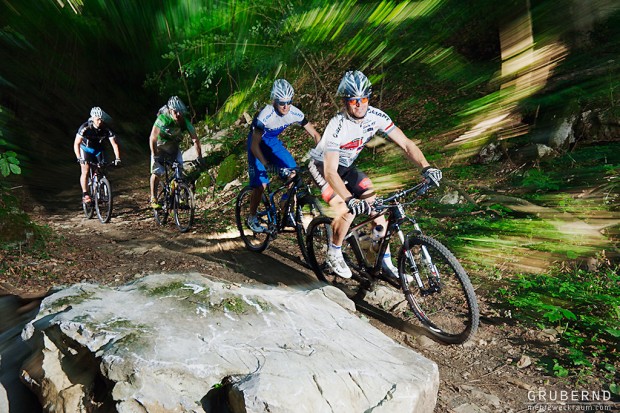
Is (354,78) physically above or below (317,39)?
below

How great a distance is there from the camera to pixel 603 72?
28.8 feet

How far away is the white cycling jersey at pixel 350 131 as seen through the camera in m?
4.71

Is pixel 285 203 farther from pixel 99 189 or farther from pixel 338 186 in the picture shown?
pixel 99 189

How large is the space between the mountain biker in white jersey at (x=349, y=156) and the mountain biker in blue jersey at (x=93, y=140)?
5601 mm

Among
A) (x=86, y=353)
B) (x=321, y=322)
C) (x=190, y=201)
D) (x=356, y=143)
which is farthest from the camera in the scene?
(x=190, y=201)

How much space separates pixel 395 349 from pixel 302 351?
2.55 feet

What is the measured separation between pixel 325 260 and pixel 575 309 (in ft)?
8.97

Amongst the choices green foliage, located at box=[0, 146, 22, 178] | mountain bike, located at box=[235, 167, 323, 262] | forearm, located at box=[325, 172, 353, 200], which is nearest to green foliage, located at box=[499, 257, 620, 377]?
forearm, located at box=[325, 172, 353, 200]

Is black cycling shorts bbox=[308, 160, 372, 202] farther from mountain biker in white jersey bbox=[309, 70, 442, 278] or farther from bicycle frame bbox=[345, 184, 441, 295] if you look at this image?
bicycle frame bbox=[345, 184, 441, 295]

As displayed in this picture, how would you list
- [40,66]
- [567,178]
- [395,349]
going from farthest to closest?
[40,66], [567,178], [395,349]

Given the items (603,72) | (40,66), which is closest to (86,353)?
(603,72)

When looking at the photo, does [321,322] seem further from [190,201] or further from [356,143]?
[190,201]

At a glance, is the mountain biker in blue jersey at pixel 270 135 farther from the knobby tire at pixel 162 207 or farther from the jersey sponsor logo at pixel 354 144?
the knobby tire at pixel 162 207

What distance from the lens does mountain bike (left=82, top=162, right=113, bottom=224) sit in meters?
9.55
